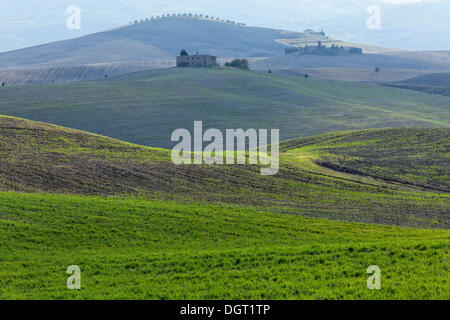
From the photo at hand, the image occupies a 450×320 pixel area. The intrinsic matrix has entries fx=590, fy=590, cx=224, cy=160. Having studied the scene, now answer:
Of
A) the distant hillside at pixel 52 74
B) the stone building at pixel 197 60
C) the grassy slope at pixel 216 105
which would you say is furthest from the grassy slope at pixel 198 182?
the distant hillside at pixel 52 74

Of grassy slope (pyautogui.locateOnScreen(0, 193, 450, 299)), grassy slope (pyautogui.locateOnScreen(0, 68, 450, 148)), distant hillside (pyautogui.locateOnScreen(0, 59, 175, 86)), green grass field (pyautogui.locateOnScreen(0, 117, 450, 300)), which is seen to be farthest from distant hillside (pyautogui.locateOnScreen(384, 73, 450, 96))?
grassy slope (pyautogui.locateOnScreen(0, 193, 450, 299))

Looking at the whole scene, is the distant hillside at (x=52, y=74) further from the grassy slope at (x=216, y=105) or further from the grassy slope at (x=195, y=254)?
the grassy slope at (x=195, y=254)

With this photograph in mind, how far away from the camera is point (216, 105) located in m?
108

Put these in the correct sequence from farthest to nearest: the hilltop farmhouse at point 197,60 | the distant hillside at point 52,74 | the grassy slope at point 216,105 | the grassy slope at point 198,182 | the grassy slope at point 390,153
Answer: the distant hillside at point 52,74
the hilltop farmhouse at point 197,60
the grassy slope at point 216,105
the grassy slope at point 390,153
the grassy slope at point 198,182

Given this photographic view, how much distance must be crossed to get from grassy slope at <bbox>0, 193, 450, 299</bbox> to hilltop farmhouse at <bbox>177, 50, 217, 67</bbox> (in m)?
132

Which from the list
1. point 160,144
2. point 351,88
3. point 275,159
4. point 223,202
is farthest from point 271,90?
point 223,202

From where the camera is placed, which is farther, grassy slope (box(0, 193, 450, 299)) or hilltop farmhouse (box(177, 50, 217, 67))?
hilltop farmhouse (box(177, 50, 217, 67))

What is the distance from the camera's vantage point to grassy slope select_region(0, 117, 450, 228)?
36625mm

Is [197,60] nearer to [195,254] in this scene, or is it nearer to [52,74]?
[52,74]

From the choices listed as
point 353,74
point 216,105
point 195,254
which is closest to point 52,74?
point 216,105

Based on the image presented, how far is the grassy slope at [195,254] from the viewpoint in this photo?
15328 mm

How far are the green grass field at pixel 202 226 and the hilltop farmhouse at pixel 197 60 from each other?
105413 mm

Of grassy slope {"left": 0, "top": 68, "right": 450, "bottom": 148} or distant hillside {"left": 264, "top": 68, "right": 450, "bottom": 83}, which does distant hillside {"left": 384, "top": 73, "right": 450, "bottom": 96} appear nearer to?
distant hillside {"left": 264, "top": 68, "right": 450, "bottom": 83}
